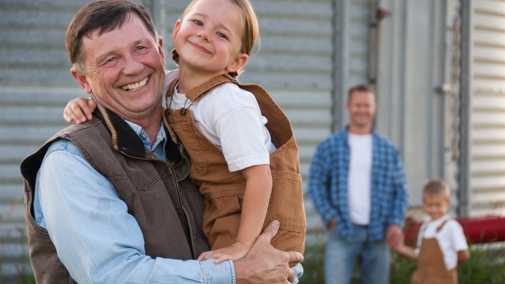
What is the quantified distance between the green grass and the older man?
8.91 ft

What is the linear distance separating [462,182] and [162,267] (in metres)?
5.10

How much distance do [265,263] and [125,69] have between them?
92 cm

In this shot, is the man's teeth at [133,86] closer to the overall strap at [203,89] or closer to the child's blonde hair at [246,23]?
the overall strap at [203,89]

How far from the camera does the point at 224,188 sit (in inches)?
73.2

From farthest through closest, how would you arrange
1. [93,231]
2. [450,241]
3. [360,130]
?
[360,130] → [450,241] → [93,231]

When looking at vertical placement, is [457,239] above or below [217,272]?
below

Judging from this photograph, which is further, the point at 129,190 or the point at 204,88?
the point at 204,88

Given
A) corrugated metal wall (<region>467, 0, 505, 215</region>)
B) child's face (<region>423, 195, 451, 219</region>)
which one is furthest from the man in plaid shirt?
corrugated metal wall (<region>467, 0, 505, 215</region>)

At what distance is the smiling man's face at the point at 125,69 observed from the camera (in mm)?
1790

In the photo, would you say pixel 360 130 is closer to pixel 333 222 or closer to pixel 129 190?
pixel 333 222

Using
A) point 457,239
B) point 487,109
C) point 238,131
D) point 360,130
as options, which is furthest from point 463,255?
point 487,109

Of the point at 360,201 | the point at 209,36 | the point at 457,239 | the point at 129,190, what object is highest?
the point at 209,36

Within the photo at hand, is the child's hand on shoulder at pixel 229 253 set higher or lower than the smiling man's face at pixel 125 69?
lower

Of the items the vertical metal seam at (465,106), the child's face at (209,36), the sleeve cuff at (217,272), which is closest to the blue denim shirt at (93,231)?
the sleeve cuff at (217,272)
